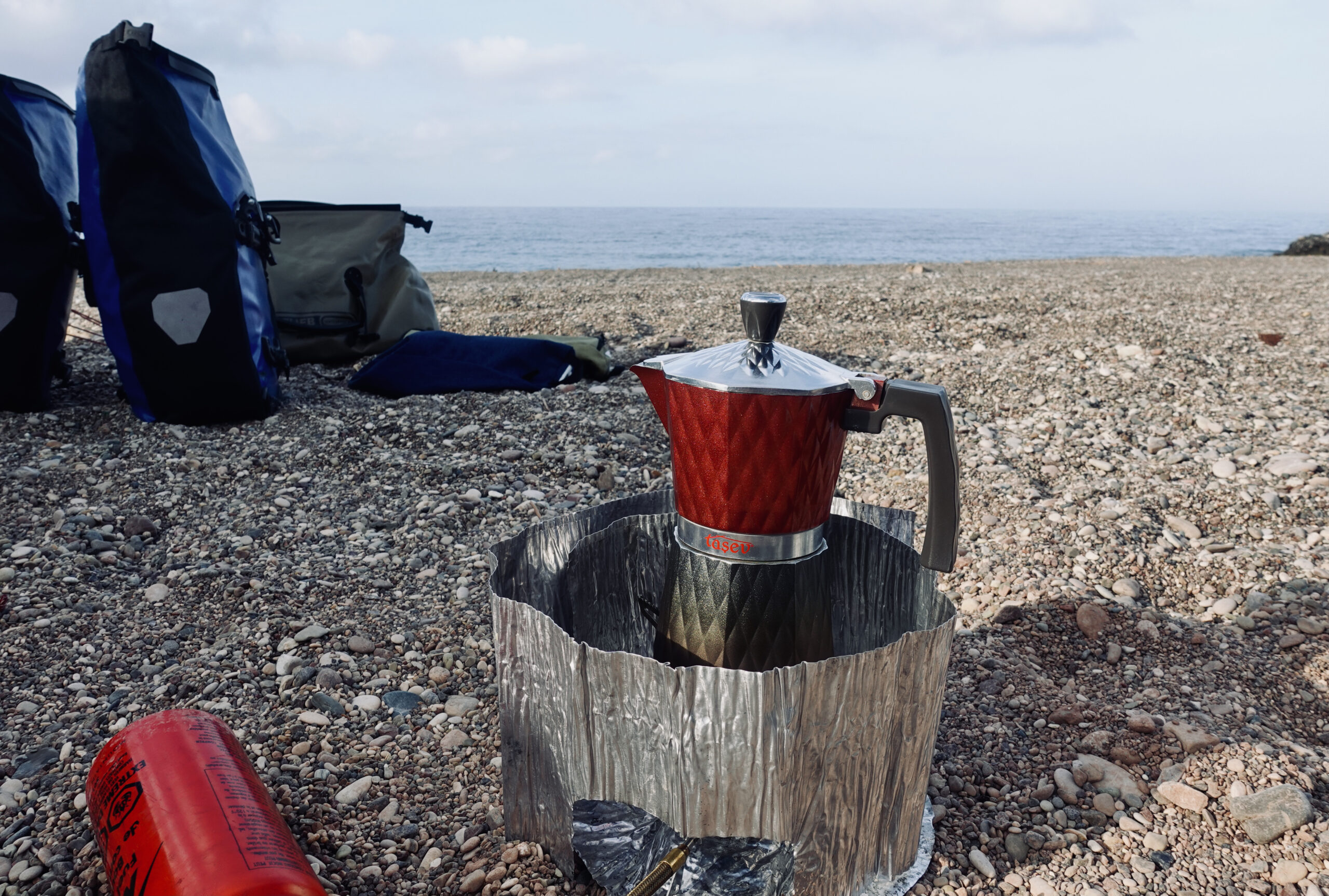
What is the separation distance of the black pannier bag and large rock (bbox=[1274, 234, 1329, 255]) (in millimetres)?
17505

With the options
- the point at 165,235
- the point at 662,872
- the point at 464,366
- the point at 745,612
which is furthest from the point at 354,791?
the point at 464,366

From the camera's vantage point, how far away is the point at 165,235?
3459mm

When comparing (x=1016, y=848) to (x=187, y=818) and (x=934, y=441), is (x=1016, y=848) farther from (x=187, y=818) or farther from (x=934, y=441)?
(x=187, y=818)

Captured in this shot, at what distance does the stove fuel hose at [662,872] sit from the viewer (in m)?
1.30

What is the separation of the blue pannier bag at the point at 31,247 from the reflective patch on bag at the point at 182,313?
56 centimetres

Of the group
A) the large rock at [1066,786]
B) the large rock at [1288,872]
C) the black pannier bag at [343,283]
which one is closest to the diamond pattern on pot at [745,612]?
the large rock at [1066,786]

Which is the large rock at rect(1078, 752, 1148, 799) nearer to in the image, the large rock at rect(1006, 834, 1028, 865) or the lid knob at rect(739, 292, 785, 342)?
the large rock at rect(1006, 834, 1028, 865)

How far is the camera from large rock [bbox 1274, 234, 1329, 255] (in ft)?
53.5

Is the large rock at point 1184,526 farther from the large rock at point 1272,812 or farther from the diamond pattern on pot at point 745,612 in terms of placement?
the diamond pattern on pot at point 745,612

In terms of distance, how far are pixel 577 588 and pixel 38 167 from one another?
330 cm

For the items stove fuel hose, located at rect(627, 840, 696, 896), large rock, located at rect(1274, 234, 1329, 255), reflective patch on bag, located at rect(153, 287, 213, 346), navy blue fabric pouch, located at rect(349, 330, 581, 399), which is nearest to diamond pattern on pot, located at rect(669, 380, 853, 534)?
stove fuel hose, located at rect(627, 840, 696, 896)

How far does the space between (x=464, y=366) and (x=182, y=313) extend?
1394mm

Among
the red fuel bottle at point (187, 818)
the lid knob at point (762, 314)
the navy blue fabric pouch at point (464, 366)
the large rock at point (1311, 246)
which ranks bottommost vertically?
the red fuel bottle at point (187, 818)

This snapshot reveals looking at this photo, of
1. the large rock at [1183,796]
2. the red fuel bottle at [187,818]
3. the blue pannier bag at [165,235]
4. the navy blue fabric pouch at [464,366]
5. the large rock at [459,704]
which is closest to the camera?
the red fuel bottle at [187,818]
